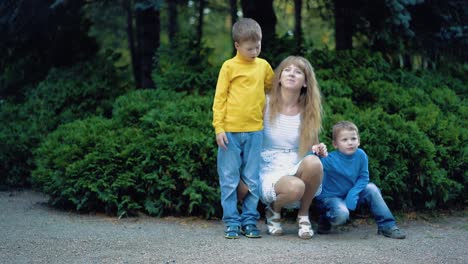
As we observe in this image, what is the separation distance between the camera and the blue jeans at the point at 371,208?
4798 millimetres

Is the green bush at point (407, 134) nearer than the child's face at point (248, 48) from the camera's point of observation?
No

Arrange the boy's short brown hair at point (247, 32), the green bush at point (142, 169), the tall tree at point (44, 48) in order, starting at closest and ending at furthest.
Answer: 1. the boy's short brown hair at point (247, 32)
2. the green bush at point (142, 169)
3. the tall tree at point (44, 48)

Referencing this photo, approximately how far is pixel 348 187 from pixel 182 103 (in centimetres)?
233

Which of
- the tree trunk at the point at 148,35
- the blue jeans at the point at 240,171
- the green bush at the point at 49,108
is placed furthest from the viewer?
the tree trunk at the point at 148,35

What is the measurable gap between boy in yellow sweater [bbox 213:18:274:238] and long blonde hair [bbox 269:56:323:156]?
0.48 feet

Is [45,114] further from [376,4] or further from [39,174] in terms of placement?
[376,4]

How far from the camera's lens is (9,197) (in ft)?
22.3

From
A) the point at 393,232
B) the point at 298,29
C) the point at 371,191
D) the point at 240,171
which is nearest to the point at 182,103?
the point at 240,171

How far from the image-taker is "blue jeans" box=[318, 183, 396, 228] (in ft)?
15.7

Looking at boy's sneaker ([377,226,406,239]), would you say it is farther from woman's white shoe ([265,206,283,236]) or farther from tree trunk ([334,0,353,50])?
tree trunk ([334,0,353,50])

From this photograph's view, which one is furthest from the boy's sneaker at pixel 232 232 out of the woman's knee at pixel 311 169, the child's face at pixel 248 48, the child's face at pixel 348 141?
the child's face at pixel 248 48

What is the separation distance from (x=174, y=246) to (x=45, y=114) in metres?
4.11

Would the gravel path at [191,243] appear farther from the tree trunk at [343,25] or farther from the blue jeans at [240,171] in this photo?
the tree trunk at [343,25]

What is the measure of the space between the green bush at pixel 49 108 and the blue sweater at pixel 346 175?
3.71m
